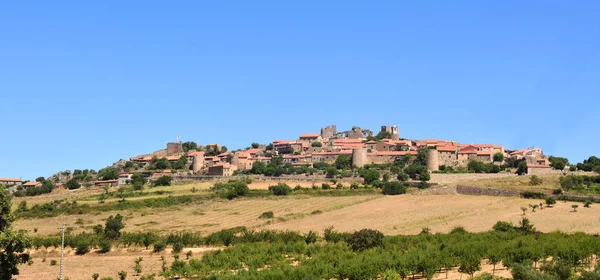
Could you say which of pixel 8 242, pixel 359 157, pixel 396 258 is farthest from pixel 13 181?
pixel 8 242

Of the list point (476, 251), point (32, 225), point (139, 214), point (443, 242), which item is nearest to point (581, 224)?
point (443, 242)

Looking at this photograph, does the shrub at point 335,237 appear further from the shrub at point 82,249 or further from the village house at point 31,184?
the village house at point 31,184

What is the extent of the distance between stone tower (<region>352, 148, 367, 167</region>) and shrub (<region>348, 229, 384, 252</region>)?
200 ft

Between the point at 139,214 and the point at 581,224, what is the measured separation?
36719 mm

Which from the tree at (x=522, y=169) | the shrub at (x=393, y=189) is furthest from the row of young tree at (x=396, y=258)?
the tree at (x=522, y=169)

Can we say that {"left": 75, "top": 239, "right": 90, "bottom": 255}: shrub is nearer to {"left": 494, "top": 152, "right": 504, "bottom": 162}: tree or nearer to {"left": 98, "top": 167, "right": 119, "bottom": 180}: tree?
{"left": 98, "top": 167, "right": 119, "bottom": 180}: tree

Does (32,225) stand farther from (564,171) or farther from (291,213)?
(564,171)

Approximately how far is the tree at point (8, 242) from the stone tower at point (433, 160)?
239 feet

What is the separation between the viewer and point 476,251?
32281 mm

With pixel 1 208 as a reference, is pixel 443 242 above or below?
below

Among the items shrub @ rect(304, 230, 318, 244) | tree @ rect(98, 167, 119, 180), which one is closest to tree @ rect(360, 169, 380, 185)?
shrub @ rect(304, 230, 318, 244)

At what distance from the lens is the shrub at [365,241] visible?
38.5 metres

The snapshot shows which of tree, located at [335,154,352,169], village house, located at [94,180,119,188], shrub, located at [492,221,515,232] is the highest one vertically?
tree, located at [335,154,352,169]

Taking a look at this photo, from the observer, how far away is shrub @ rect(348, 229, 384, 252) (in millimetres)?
38469
